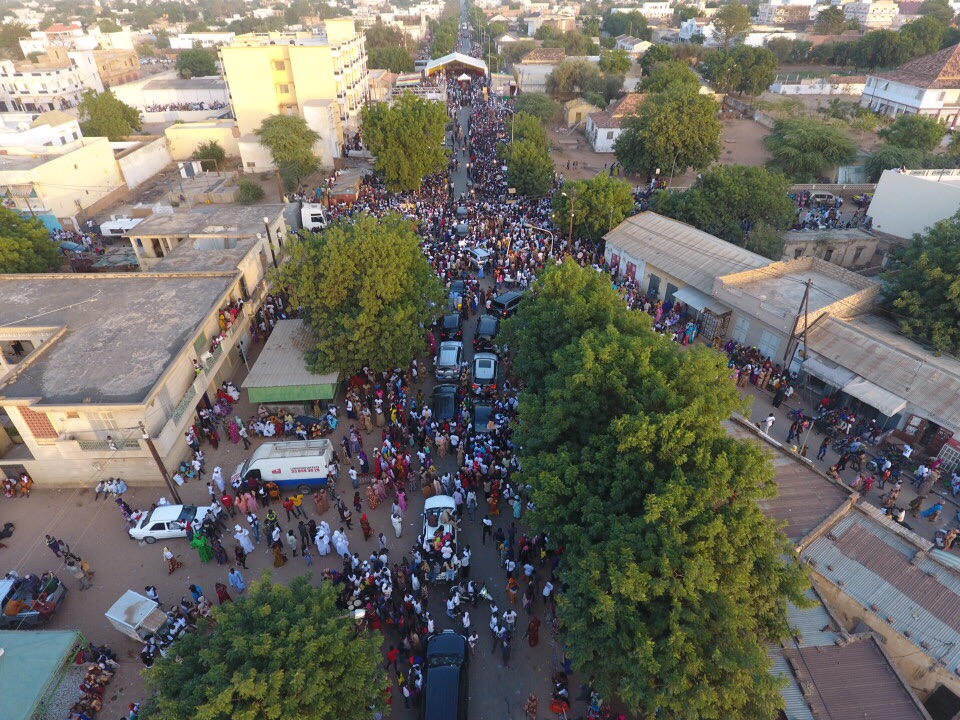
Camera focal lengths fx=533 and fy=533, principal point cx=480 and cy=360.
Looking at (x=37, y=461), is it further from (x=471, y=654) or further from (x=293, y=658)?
(x=471, y=654)

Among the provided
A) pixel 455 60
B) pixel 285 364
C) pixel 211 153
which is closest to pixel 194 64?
pixel 455 60

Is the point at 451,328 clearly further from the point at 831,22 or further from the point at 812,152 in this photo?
the point at 831,22

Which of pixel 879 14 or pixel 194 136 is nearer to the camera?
pixel 194 136

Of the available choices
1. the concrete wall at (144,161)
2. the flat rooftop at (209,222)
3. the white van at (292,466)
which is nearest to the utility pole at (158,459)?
the white van at (292,466)

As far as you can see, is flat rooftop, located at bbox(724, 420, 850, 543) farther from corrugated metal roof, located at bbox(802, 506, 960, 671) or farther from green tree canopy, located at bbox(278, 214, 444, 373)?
green tree canopy, located at bbox(278, 214, 444, 373)

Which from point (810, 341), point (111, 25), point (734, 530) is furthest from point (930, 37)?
point (111, 25)

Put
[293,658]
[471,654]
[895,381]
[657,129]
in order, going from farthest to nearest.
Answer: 1. [657,129]
2. [895,381]
3. [471,654]
4. [293,658]
